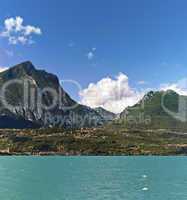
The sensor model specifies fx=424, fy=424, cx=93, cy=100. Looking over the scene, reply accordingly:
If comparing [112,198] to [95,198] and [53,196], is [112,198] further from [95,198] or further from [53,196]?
[53,196]

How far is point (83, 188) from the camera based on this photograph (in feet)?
429

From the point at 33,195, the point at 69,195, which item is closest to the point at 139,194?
the point at 69,195

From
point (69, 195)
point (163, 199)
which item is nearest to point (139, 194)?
point (163, 199)

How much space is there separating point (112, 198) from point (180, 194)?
23859 mm

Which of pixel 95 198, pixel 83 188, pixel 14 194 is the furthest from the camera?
pixel 83 188

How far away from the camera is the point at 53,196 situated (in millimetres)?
110312

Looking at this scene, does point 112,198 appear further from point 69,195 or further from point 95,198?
point 69,195

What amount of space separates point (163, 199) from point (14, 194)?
129ft

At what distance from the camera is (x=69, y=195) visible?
11175 cm

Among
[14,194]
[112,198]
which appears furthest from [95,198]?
[14,194]

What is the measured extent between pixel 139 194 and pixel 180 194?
12.2 meters

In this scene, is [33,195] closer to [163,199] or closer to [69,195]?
[69,195]

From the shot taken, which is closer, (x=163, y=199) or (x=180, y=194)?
(x=163, y=199)

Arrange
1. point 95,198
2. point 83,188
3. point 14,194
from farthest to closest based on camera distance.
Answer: point 83,188 < point 14,194 < point 95,198
